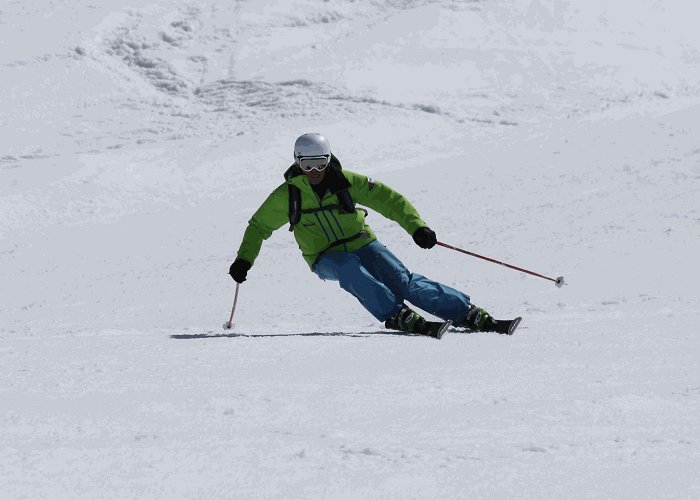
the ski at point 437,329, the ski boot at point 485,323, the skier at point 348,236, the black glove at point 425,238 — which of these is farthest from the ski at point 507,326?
the black glove at point 425,238

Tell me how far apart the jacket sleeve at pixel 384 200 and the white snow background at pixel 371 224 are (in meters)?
0.78

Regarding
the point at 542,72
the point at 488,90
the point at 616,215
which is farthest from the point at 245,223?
the point at 542,72

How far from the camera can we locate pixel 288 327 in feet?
21.0

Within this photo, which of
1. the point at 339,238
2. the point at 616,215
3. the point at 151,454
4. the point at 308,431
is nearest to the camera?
the point at 151,454

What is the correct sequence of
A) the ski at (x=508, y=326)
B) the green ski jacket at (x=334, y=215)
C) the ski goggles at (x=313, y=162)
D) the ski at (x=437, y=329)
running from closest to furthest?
the ski at (x=437, y=329)
the ski at (x=508, y=326)
the ski goggles at (x=313, y=162)
the green ski jacket at (x=334, y=215)

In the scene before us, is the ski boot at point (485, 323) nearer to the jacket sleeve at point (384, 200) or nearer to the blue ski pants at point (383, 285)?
the blue ski pants at point (383, 285)

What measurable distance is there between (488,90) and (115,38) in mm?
10146

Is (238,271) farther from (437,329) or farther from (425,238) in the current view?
(437,329)

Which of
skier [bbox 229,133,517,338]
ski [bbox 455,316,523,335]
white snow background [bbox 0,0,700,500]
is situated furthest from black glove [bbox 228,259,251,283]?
ski [bbox 455,316,523,335]

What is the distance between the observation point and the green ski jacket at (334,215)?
610 cm

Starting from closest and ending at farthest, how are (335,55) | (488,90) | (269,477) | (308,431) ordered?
(269,477), (308,431), (488,90), (335,55)

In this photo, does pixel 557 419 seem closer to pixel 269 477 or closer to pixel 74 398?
pixel 269 477

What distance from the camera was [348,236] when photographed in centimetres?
621

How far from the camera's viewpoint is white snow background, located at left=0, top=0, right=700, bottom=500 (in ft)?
9.09
